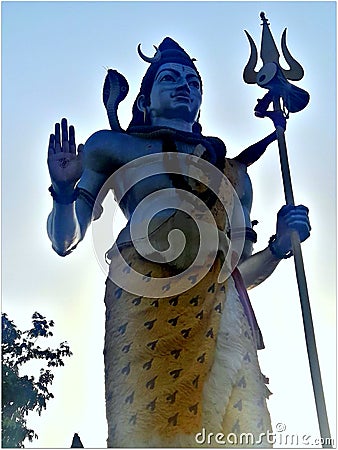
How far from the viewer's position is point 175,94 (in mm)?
4555

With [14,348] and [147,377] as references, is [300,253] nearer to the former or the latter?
[147,377]

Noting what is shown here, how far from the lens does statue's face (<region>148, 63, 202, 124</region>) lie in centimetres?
454

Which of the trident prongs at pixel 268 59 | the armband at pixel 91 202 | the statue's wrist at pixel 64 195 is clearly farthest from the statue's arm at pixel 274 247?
the statue's wrist at pixel 64 195

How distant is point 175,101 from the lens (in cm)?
454

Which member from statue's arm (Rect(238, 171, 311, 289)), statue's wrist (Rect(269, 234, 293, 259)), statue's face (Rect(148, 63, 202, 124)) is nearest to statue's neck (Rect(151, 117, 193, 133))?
statue's face (Rect(148, 63, 202, 124))

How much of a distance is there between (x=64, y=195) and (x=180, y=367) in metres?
0.99

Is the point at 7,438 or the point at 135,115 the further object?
the point at 7,438

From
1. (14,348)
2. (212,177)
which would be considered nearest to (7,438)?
(14,348)

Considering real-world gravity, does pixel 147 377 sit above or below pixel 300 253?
below

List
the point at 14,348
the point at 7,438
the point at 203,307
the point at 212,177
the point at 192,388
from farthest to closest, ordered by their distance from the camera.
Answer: the point at 14,348 < the point at 7,438 < the point at 212,177 < the point at 203,307 < the point at 192,388

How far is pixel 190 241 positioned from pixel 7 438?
2.47 m

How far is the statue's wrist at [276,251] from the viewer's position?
13.6 feet

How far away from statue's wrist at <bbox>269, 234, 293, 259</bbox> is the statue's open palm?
1.17m

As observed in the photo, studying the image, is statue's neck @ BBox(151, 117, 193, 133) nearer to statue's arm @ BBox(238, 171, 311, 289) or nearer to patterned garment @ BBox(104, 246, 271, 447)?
statue's arm @ BBox(238, 171, 311, 289)
